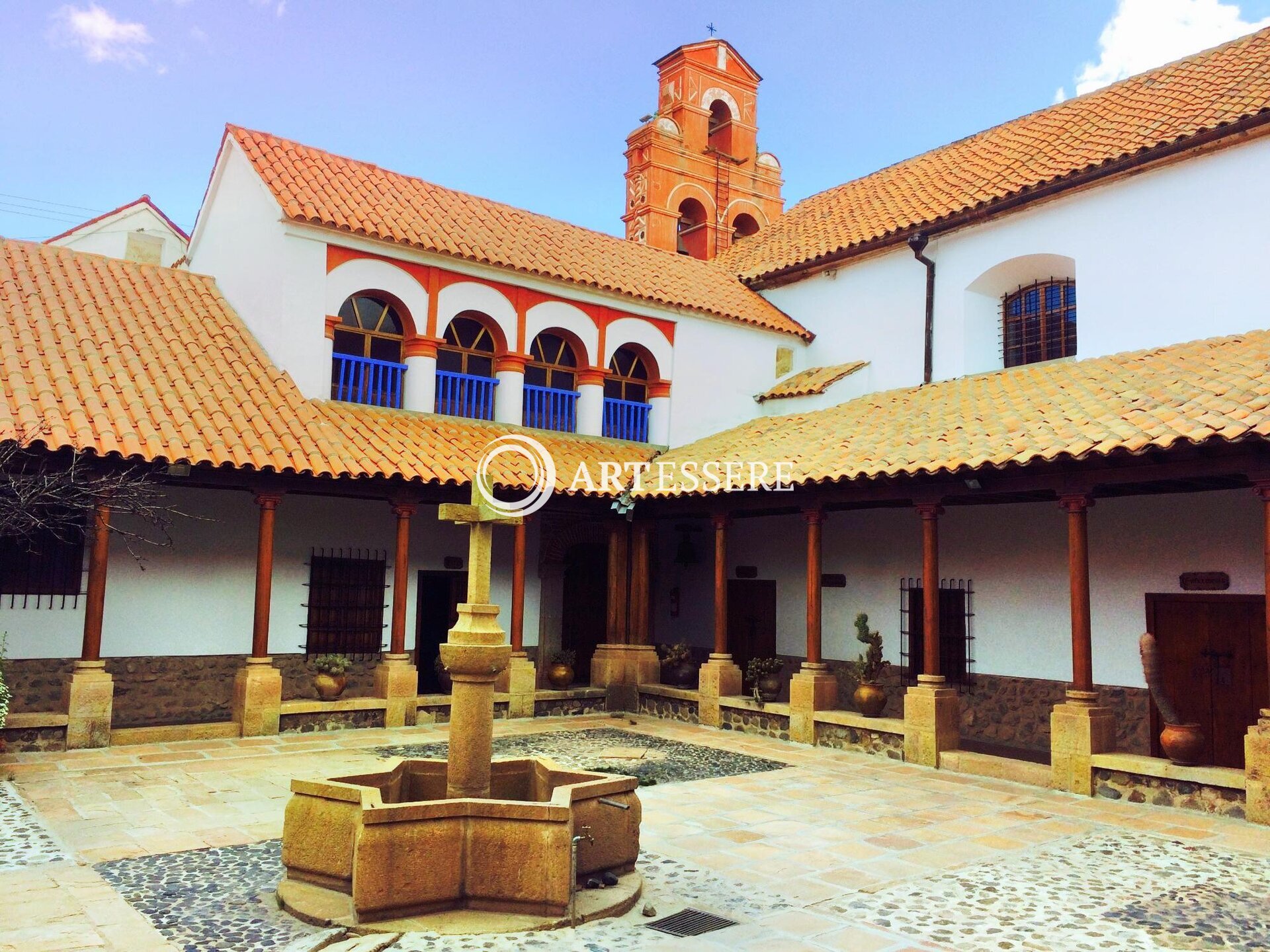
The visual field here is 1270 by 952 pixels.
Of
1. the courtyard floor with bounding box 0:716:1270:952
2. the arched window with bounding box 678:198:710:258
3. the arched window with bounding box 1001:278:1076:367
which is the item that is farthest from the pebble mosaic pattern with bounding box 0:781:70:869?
the arched window with bounding box 678:198:710:258

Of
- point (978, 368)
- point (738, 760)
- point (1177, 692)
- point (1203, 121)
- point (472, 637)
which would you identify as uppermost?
point (1203, 121)

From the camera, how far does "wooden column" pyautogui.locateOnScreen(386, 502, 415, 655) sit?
499 inches

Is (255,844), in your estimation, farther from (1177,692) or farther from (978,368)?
(978,368)

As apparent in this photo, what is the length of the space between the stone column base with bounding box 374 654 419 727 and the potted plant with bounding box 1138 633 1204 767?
27.2 ft

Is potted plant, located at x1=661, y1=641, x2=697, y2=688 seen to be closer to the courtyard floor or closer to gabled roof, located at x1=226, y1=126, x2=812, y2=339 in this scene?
the courtyard floor

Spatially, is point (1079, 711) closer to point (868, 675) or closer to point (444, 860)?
point (868, 675)

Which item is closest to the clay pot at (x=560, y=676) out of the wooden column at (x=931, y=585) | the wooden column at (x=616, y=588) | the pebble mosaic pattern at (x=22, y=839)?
the wooden column at (x=616, y=588)

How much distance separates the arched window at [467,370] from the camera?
576 inches

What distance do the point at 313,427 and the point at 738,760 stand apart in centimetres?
646

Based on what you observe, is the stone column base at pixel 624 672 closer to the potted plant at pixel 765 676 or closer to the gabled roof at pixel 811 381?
the potted plant at pixel 765 676

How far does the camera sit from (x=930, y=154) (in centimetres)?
1864

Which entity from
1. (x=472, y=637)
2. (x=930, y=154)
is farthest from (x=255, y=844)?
(x=930, y=154)

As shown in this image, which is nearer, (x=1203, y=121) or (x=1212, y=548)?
(x=1212, y=548)

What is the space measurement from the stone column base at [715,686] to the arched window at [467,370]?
4.99 m
